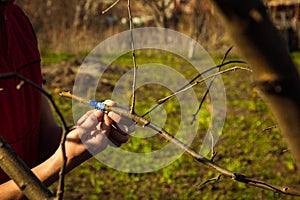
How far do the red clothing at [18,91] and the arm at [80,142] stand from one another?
0.17 metres

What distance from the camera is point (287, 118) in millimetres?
564

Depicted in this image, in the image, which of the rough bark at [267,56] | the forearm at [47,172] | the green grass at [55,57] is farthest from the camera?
the green grass at [55,57]

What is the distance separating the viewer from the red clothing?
1.76m

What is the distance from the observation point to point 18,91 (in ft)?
5.93

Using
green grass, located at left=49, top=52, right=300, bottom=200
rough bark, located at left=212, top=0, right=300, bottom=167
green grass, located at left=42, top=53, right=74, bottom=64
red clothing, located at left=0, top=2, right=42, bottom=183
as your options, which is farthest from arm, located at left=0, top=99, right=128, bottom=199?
green grass, located at left=42, top=53, right=74, bottom=64

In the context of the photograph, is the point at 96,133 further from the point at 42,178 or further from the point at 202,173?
the point at 202,173

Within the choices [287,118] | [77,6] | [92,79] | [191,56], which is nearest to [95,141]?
[287,118]

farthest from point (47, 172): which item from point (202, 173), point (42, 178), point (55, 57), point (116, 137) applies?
point (55, 57)

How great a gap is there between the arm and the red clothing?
17cm

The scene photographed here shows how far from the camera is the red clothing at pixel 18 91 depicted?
1.76 metres

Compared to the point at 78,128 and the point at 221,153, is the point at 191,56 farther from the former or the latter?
the point at 78,128

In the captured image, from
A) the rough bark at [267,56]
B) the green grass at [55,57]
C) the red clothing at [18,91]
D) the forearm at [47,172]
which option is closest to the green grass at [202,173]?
the red clothing at [18,91]

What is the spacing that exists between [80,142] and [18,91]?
38 cm

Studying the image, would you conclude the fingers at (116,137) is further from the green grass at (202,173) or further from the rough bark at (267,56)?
the green grass at (202,173)
